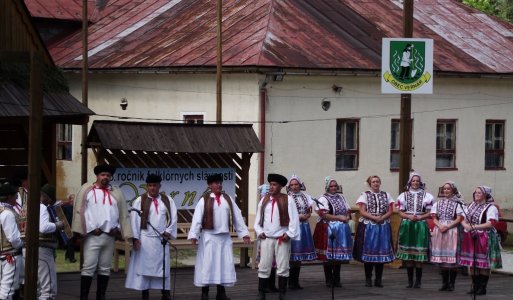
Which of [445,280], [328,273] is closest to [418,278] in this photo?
[445,280]

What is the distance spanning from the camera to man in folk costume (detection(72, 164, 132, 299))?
17.0 m

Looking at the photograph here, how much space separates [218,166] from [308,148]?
1169 cm

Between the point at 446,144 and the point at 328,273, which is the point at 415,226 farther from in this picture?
the point at 446,144

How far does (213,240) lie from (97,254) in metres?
1.75

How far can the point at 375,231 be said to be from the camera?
1991 cm

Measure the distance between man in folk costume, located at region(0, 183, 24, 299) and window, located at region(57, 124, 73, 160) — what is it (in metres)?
23.0

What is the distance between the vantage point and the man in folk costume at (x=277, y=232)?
18078 millimetres

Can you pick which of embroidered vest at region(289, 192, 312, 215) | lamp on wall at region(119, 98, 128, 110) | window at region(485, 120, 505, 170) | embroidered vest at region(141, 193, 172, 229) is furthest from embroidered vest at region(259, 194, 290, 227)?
window at region(485, 120, 505, 170)

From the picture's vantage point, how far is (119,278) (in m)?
20.5

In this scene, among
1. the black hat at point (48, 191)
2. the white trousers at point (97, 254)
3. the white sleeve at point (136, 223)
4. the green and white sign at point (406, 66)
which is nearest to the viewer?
the black hat at point (48, 191)

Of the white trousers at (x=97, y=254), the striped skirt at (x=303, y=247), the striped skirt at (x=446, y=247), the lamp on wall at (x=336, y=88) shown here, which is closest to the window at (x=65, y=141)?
the lamp on wall at (x=336, y=88)

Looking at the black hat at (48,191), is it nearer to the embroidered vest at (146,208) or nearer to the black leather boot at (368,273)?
the embroidered vest at (146,208)

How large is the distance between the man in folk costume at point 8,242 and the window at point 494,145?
24914mm

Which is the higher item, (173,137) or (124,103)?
(124,103)
